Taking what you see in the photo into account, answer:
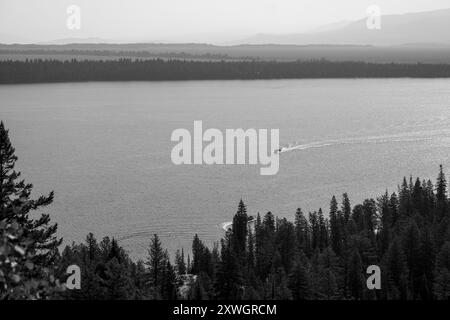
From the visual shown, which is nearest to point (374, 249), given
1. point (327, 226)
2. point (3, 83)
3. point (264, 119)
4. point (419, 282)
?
point (419, 282)

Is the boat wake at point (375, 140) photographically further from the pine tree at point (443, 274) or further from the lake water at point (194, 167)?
the pine tree at point (443, 274)

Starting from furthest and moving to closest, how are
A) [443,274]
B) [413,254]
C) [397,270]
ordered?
[413,254], [397,270], [443,274]

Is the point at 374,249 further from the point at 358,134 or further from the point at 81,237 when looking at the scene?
the point at 358,134

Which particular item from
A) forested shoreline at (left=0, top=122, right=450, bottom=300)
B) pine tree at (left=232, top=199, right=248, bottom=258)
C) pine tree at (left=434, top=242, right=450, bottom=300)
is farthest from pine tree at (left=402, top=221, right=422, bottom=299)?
pine tree at (left=232, top=199, right=248, bottom=258)

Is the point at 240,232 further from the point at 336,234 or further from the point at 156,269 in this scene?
the point at 156,269

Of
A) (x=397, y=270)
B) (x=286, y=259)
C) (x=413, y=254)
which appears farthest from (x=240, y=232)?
(x=397, y=270)
